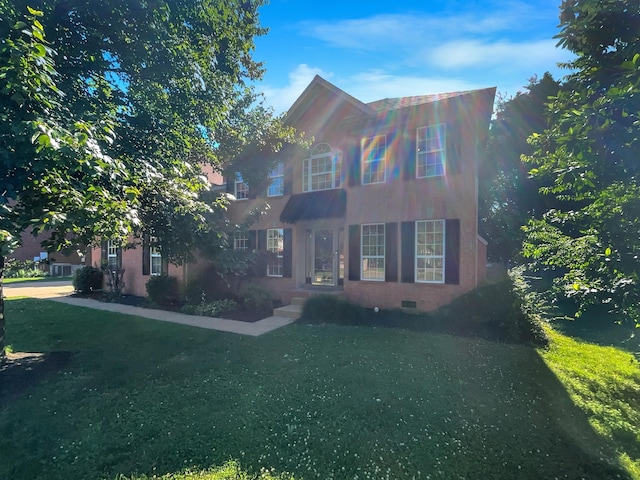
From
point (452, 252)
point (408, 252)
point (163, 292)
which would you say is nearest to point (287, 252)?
point (408, 252)

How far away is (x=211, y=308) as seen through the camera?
10609 millimetres

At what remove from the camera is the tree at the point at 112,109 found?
341cm

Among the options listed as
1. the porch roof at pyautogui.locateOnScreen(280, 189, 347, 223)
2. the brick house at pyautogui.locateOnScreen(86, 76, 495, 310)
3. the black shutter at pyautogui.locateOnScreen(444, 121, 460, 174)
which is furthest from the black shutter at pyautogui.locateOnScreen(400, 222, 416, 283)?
the porch roof at pyautogui.locateOnScreen(280, 189, 347, 223)

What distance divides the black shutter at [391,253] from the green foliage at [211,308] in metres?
5.15

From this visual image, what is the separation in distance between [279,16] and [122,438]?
965 centimetres

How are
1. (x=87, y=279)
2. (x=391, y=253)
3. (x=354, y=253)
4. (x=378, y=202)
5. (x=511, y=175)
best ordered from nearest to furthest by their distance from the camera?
(x=391, y=253), (x=378, y=202), (x=354, y=253), (x=87, y=279), (x=511, y=175)

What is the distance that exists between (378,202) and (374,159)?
145 cm

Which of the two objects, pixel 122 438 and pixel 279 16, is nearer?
pixel 122 438

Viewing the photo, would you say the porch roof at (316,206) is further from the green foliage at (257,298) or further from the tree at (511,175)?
the tree at (511,175)

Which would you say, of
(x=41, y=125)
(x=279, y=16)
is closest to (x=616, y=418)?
(x=41, y=125)

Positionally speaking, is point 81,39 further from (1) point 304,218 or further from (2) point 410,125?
(2) point 410,125

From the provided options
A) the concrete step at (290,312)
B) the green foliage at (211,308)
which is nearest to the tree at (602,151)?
the concrete step at (290,312)

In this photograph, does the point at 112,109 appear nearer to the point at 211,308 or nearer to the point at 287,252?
the point at 211,308

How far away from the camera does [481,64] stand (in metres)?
7.98
